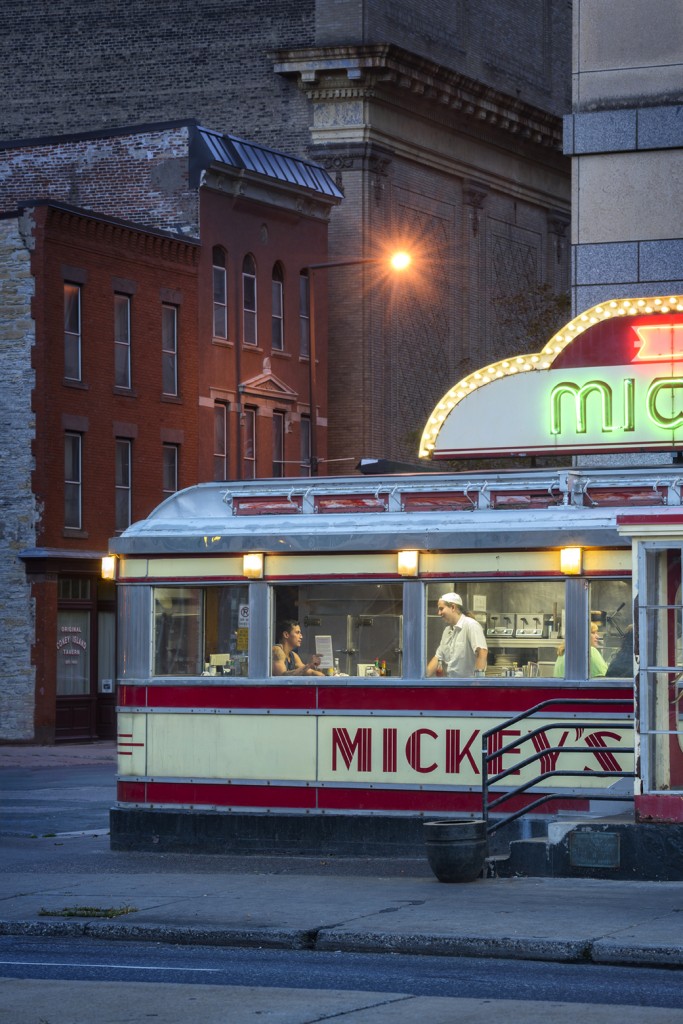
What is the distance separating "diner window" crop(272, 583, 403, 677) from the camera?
1838 cm

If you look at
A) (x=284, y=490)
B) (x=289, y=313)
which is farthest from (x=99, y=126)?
(x=284, y=490)

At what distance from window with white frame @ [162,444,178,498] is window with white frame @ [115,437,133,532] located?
1.45 metres

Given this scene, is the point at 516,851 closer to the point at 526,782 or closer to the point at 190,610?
the point at 526,782

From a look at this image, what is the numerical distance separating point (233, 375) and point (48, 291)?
777 centimetres

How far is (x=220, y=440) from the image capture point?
49094mm

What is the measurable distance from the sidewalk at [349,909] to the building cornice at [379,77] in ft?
132

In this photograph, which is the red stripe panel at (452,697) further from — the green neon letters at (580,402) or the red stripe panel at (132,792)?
the green neon letters at (580,402)

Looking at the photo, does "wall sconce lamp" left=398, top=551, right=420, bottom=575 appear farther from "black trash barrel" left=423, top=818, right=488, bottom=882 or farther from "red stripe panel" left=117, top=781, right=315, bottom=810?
"black trash barrel" left=423, top=818, right=488, bottom=882

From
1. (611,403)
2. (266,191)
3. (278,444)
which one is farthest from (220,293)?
(611,403)

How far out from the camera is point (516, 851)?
1625 cm

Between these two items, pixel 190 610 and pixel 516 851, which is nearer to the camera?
pixel 516 851

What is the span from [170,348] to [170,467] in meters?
2.75

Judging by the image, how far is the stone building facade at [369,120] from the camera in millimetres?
55406

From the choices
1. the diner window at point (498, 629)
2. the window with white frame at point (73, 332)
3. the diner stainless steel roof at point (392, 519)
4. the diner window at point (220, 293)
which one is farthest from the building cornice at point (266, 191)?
the diner window at point (498, 629)
